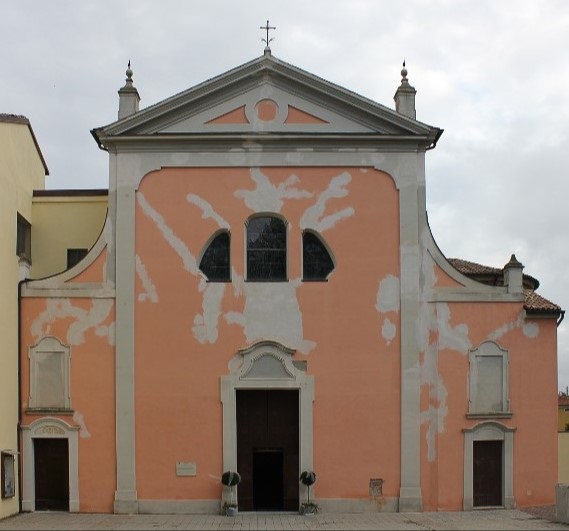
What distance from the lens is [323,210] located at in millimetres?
19891

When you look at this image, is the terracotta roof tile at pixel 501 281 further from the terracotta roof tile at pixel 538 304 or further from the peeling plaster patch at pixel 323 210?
the peeling plaster patch at pixel 323 210

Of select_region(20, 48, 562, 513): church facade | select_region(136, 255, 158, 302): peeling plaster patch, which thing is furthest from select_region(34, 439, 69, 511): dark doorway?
select_region(136, 255, 158, 302): peeling plaster patch

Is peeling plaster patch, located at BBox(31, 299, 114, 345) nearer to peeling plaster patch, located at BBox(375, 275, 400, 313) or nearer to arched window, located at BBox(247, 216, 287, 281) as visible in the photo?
arched window, located at BBox(247, 216, 287, 281)

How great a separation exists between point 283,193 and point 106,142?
14.9 ft

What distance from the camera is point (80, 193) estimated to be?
22750 millimetres

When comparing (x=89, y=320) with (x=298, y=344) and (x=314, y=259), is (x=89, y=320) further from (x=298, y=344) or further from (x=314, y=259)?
(x=314, y=259)

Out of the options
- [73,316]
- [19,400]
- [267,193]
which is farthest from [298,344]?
[19,400]

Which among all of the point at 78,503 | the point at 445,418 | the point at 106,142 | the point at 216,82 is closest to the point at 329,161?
the point at 216,82

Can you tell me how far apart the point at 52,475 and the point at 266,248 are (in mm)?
7472

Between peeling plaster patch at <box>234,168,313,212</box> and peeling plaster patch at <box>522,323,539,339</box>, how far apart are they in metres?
6.20

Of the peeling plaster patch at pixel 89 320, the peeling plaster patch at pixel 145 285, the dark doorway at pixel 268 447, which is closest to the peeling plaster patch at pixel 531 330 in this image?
the dark doorway at pixel 268 447

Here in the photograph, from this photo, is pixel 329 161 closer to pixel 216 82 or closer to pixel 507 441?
pixel 216 82

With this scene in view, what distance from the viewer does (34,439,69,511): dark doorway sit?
63.0 feet

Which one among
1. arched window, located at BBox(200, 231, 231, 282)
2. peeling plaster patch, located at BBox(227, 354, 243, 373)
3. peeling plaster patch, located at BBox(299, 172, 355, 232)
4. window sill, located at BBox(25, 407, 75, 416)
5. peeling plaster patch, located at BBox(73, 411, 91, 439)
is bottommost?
peeling plaster patch, located at BBox(73, 411, 91, 439)
